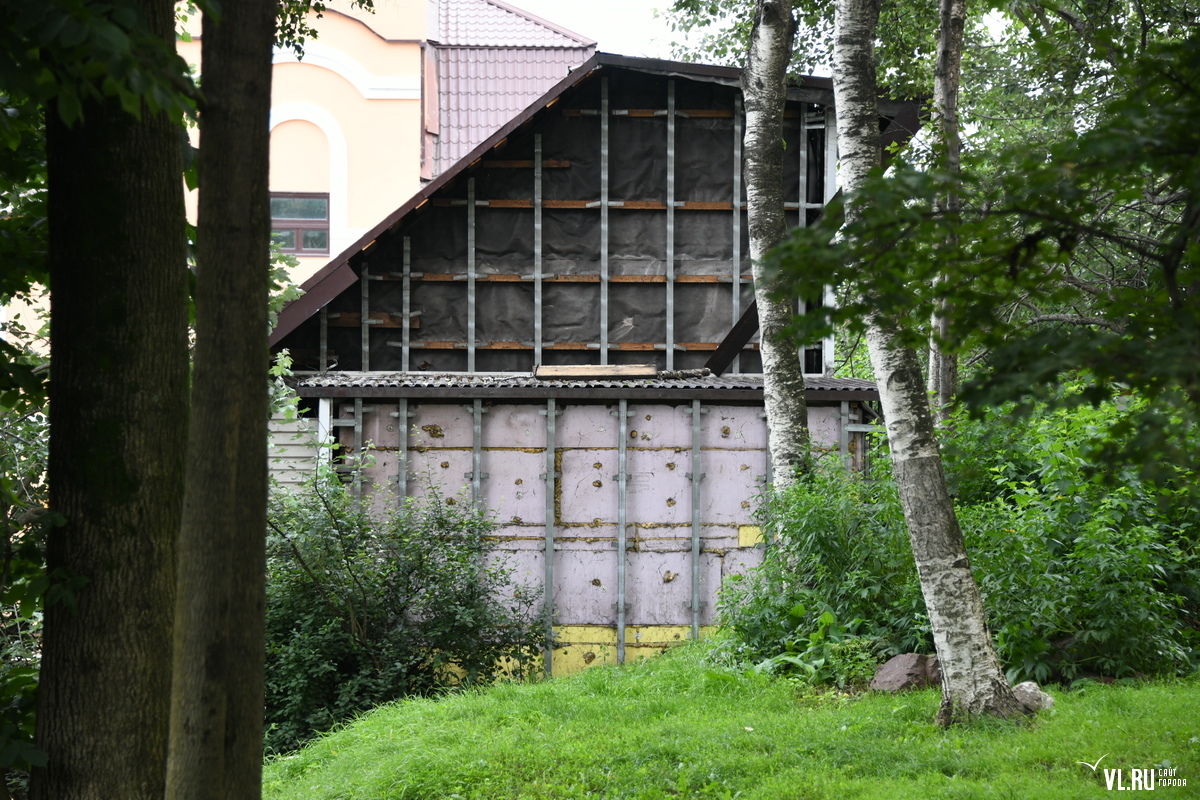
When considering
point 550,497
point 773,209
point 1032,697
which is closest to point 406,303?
point 550,497

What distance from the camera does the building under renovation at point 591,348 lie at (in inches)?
488

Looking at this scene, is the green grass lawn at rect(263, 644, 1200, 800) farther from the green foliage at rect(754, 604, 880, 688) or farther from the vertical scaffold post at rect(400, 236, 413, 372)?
the vertical scaffold post at rect(400, 236, 413, 372)

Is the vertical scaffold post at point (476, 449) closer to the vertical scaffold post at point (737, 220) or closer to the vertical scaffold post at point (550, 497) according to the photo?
the vertical scaffold post at point (550, 497)

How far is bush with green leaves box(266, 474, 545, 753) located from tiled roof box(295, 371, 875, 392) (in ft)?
5.59

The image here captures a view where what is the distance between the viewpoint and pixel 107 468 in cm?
381

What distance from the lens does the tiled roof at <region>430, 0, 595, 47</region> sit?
23.1 metres

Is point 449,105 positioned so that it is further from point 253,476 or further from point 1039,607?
point 253,476

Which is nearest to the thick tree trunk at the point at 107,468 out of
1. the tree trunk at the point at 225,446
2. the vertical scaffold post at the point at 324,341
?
the tree trunk at the point at 225,446

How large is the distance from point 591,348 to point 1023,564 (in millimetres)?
7440

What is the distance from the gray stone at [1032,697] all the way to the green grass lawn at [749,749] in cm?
9

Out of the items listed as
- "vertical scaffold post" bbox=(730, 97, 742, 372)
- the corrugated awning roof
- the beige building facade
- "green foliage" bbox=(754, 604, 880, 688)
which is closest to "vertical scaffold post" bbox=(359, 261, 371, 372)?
the corrugated awning roof

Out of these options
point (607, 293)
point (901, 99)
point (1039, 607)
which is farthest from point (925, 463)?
point (901, 99)

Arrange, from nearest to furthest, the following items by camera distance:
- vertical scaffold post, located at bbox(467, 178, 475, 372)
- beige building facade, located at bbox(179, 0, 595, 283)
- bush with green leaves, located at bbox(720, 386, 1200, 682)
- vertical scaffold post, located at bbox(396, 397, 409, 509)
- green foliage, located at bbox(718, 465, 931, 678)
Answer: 1. bush with green leaves, located at bbox(720, 386, 1200, 682)
2. green foliage, located at bbox(718, 465, 931, 678)
3. vertical scaffold post, located at bbox(396, 397, 409, 509)
4. vertical scaffold post, located at bbox(467, 178, 475, 372)
5. beige building facade, located at bbox(179, 0, 595, 283)

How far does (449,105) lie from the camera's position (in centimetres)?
2244
